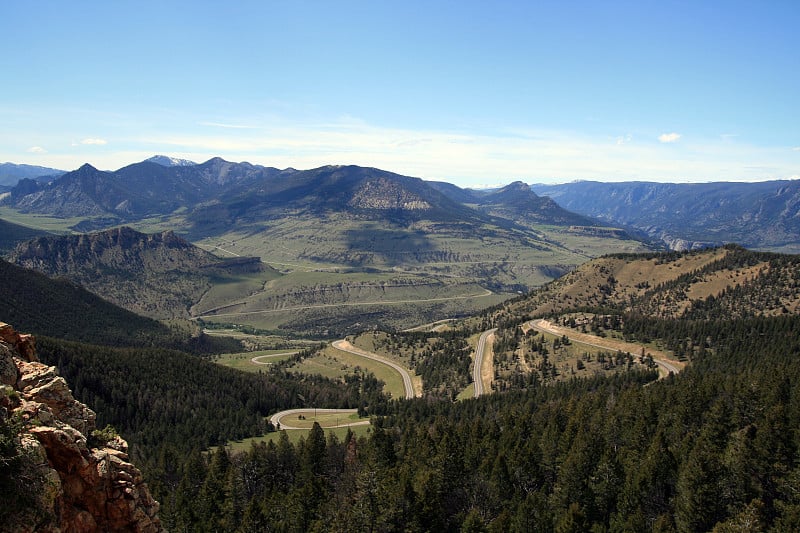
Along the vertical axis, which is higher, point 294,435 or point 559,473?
point 559,473

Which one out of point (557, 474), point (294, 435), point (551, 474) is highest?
point (557, 474)

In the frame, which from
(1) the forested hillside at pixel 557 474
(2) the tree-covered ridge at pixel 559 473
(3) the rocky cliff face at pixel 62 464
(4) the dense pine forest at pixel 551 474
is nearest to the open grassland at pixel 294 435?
(4) the dense pine forest at pixel 551 474

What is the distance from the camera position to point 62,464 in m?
35.5

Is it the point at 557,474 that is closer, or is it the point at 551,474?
the point at 557,474

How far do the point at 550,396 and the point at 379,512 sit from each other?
10477cm

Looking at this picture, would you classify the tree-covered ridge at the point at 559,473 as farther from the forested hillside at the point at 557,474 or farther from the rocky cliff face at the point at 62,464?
the rocky cliff face at the point at 62,464

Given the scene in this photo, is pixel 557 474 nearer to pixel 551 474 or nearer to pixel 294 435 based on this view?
pixel 551 474

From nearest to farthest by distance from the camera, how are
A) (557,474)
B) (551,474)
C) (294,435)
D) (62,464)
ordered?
(62,464) < (557,474) < (551,474) < (294,435)

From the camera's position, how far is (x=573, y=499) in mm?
81812

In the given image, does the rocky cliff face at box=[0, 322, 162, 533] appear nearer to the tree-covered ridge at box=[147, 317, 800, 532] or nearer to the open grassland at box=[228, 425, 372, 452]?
the tree-covered ridge at box=[147, 317, 800, 532]

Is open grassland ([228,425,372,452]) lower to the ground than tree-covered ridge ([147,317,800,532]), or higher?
lower

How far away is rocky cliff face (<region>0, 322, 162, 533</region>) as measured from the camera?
105 feet

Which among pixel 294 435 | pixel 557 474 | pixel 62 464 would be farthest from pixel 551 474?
pixel 294 435

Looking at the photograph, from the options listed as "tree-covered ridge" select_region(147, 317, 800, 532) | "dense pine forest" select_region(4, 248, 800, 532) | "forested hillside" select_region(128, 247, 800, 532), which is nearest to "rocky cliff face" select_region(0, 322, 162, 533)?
"dense pine forest" select_region(4, 248, 800, 532)
